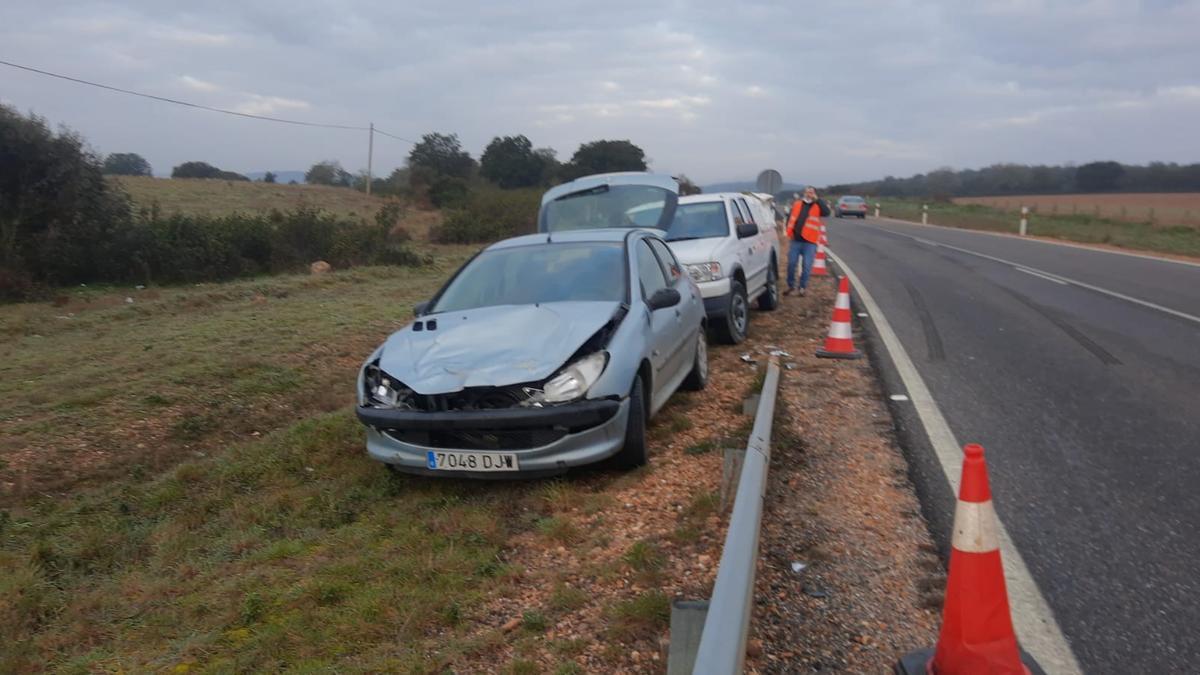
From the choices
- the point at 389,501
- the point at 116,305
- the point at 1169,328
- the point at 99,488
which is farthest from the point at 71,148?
the point at 1169,328

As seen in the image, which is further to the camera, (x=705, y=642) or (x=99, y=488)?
(x=99, y=488)

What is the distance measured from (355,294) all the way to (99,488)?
891cm

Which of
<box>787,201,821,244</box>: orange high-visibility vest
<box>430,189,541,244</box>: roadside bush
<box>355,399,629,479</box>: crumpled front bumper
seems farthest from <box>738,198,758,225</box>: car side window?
<box>430,189,541,244</box>: roadside bush

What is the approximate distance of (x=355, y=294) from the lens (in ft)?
49.8

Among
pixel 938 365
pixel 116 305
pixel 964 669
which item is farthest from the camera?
pixel 116 305

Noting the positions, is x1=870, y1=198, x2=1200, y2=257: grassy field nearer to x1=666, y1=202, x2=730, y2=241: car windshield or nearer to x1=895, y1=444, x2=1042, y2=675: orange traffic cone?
x1=666, y1=202, x2=730, y2=241: car windshield

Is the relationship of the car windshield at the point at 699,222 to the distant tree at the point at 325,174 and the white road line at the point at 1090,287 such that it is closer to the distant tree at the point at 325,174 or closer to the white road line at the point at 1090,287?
the white road line at the point at 1090,287

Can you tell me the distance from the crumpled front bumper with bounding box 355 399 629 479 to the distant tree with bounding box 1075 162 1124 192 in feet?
202

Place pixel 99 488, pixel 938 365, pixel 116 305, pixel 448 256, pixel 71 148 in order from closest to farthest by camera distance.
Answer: pixel 99 488 < pixel 938 365 < pixel 116 305 < pixel 71 148 < pixel 448 256

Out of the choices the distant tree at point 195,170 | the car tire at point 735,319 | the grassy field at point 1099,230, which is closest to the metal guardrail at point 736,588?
the car tire at point 735,319

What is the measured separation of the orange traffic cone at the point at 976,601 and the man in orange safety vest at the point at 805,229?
10668mm

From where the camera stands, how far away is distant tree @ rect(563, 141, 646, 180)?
4291 cm

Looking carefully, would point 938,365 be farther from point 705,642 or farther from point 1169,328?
point 705,642

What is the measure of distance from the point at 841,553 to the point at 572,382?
1.75 metres
